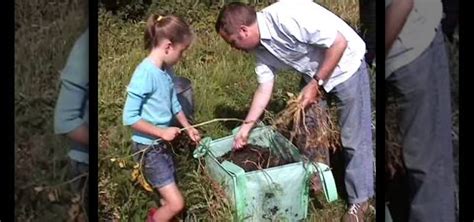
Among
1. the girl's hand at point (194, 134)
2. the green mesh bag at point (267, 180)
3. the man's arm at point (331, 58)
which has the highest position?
the man's arm at point (331, 58)

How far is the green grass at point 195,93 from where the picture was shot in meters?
7.35

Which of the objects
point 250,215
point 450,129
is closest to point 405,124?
point 450,129

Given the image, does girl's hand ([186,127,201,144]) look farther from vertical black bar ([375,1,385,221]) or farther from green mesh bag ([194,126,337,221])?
vertical black bar ([375,1,385,221])

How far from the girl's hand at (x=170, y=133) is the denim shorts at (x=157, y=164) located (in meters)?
0.05

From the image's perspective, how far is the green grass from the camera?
7352 millimetres

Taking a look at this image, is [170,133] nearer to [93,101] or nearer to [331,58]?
[93,101]

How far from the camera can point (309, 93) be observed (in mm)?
7426

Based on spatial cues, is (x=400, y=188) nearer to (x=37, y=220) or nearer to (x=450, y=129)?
(x=450, y=129)

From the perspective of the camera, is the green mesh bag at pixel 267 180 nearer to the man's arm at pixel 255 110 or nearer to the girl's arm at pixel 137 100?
the man's arm at pixel 255 110

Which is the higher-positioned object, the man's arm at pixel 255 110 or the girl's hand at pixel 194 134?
the man's arm at pixel 255 110
